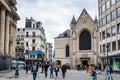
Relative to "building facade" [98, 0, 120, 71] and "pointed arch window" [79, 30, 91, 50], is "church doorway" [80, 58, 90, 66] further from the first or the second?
"building facade" [98, 0, 120, 71]

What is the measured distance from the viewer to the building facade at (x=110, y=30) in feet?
185

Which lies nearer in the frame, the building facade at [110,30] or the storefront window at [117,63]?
the storefront window at [117,63]

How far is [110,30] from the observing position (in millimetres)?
61625

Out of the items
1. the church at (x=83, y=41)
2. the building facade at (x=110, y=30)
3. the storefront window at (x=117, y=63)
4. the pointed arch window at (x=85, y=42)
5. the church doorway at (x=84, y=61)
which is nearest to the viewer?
the storefront window at (x=117, y=63)

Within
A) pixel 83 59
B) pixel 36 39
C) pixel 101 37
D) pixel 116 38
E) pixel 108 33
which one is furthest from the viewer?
pixel 36 39

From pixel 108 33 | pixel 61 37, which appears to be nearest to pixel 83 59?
pixel 61 37

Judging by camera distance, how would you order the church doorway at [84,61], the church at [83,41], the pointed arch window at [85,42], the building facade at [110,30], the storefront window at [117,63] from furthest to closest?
1. the pointed arch window at [85,42]
2. the church doorway at [84,61]
3. the church at [83,41]
4. the building facade at [110,30]
5. the storefront window at [117,63]

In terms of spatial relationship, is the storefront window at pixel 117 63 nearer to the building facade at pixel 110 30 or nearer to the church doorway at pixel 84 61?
the building facade at pixel 110 30

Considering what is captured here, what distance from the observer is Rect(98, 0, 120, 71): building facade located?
56.4 metres

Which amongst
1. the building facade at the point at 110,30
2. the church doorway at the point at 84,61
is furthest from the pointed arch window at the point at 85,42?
the building facade at the point at 110,30

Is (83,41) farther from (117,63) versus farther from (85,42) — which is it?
(117,63)

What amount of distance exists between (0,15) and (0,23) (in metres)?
1.40

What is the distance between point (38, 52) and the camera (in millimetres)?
104000

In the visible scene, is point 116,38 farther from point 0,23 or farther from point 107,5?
point 0,23
